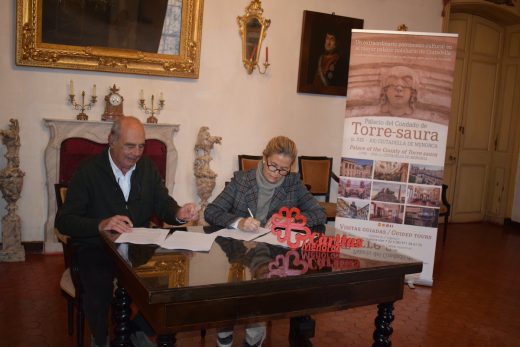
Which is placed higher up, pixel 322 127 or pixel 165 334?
pixel 322 127

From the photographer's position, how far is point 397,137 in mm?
4500

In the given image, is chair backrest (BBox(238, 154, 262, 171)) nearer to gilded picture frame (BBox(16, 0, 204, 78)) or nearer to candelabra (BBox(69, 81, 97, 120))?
gilded picture frame (BBox(16, 0, 204, 78))

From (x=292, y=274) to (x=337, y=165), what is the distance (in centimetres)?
461

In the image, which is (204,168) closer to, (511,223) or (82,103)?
(82,103)

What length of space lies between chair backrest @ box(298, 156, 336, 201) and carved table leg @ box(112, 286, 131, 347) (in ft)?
12.8

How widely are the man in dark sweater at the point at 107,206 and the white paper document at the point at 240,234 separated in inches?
9.2

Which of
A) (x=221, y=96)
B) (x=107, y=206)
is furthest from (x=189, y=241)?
(x=221, y=96)

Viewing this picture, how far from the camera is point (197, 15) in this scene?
532 cm

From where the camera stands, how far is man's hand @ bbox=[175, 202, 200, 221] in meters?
2.74

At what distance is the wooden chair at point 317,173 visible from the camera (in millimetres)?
5930

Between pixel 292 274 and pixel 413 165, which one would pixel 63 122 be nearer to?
pixel 413 165

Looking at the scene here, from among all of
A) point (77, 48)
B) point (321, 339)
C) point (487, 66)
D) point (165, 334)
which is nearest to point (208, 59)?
point (77, 48)

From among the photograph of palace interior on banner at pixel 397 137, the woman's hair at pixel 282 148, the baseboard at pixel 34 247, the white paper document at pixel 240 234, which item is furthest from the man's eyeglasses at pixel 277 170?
→ the baseboard at pixel 34 247

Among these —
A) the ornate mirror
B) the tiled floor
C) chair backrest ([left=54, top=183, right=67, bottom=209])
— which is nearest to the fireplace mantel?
the tiled floor
